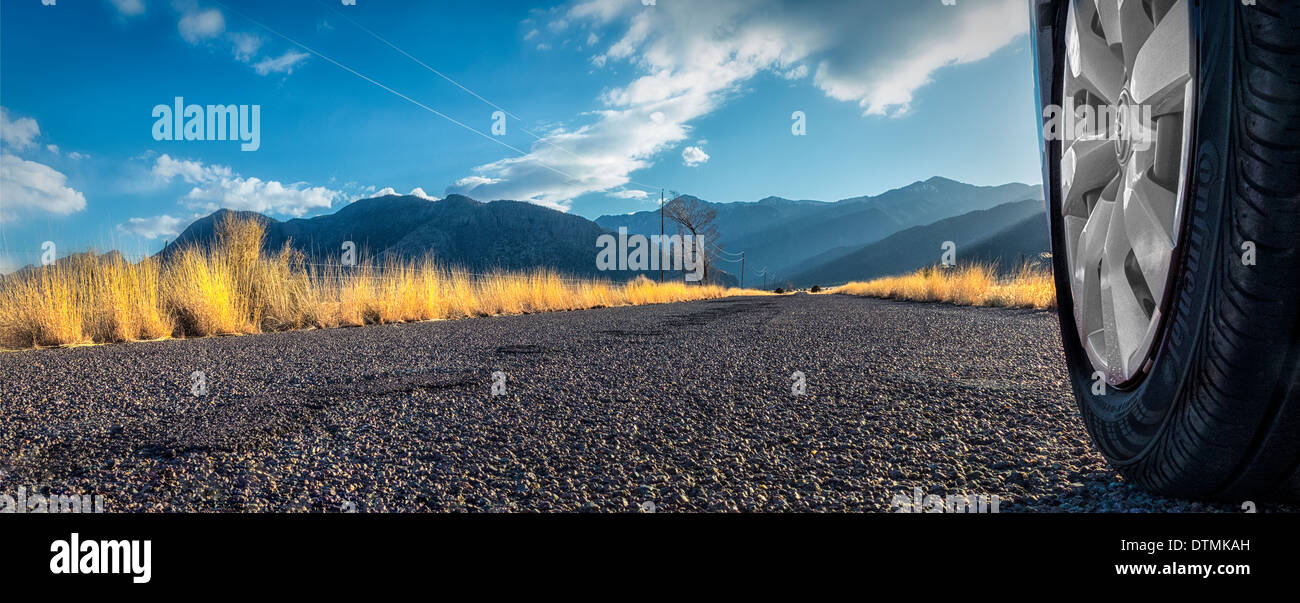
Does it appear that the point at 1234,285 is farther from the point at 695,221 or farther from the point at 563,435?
the point at 695,221

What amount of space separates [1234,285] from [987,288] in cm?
1211

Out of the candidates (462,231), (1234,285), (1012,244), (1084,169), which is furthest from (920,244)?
(1234,285)

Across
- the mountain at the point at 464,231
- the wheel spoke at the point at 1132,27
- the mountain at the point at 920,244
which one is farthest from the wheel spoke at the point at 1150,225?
the mountain at the point at 920,244

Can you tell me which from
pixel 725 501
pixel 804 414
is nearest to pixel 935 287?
pixel 804 414

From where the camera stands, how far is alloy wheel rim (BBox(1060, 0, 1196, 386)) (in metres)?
1.07

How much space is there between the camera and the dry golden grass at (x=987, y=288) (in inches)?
360

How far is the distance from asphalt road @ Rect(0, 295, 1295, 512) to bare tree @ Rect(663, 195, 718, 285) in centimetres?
3493

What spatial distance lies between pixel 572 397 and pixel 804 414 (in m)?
0.89

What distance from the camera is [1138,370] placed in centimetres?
111

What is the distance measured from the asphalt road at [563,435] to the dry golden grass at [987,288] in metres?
6.74

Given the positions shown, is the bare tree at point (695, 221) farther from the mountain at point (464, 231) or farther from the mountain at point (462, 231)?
the mountain at point (464, 231)

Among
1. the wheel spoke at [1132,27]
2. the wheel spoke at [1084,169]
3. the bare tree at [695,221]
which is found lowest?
the wheel spoke at [1084,169]
